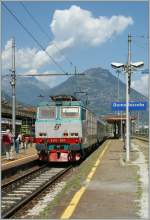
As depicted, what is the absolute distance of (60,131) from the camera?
2323cm

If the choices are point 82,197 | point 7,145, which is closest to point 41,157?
point 7,145

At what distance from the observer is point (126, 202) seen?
11.2m

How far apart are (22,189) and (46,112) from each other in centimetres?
909

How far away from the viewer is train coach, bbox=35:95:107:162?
75.6 ft

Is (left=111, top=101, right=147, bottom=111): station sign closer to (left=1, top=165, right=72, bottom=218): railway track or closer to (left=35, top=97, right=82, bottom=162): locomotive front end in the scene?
(left=35, top=97, right=82, bottom=162): locomotive front end

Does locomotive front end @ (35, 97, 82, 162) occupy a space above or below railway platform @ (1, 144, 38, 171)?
above

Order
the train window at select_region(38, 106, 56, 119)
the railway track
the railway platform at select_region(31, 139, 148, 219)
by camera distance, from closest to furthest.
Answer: the railway platform at select_region(31, 139, 148, 219), the railway track, the train window at select_region(38, 106, 56, 119)

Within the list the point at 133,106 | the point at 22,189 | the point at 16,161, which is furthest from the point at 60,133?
Result: the point at 22,189

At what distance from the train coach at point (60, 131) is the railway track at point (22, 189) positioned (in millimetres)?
1165

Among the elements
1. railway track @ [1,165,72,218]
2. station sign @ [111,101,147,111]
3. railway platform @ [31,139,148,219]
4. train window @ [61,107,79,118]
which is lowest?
railway track @ [1,165,72,218]

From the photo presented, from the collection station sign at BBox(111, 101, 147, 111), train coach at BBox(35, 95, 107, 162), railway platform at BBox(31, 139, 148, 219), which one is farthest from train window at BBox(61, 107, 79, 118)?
railway platform at BBox(31, 139, 148, 219)

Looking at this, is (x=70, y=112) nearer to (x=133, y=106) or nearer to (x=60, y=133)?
(x=60, y=133)

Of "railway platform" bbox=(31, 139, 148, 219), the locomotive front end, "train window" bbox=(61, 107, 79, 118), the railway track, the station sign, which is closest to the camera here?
"railway platform" bbox=(31, 139, 148, 219)

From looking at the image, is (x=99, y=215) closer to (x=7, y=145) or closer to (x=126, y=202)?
(x=126, y=202)
